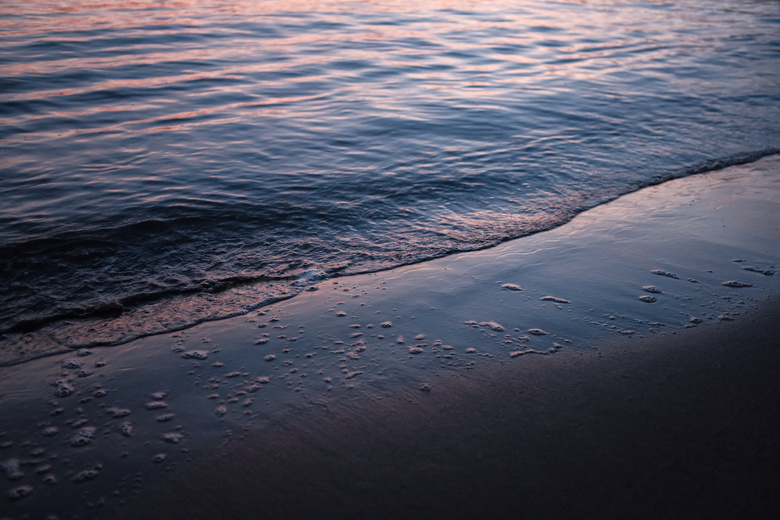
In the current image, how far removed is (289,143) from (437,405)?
4.75 meters

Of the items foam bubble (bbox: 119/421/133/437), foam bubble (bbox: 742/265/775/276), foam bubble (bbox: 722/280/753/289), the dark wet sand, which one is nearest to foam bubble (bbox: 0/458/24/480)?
foam bubble (bbox: 119/421/133/437)

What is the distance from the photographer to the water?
398 cm

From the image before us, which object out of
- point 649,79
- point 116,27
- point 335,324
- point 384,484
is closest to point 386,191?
point 335,324

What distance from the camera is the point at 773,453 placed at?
231 centimetres

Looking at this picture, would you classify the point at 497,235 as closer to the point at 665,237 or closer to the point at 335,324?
the point at 665,237

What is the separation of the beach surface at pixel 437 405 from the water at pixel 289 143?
0.52 meters

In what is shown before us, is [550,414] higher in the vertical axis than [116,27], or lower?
lower

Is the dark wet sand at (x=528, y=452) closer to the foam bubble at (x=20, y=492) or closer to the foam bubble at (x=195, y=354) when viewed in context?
the foam bubble at (x=20, y=492)

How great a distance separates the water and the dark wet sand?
132 centimetres

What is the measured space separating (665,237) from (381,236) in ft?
6.95

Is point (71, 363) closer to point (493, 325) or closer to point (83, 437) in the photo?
point (83, 437)

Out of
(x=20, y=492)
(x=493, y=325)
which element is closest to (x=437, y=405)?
(x=493, y=325)

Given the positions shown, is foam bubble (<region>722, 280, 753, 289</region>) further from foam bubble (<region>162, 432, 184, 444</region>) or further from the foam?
foam bubble (<region>162, 432, 184, 444</region>)

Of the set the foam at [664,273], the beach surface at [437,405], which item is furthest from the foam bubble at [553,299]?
the foam at [664,273]
